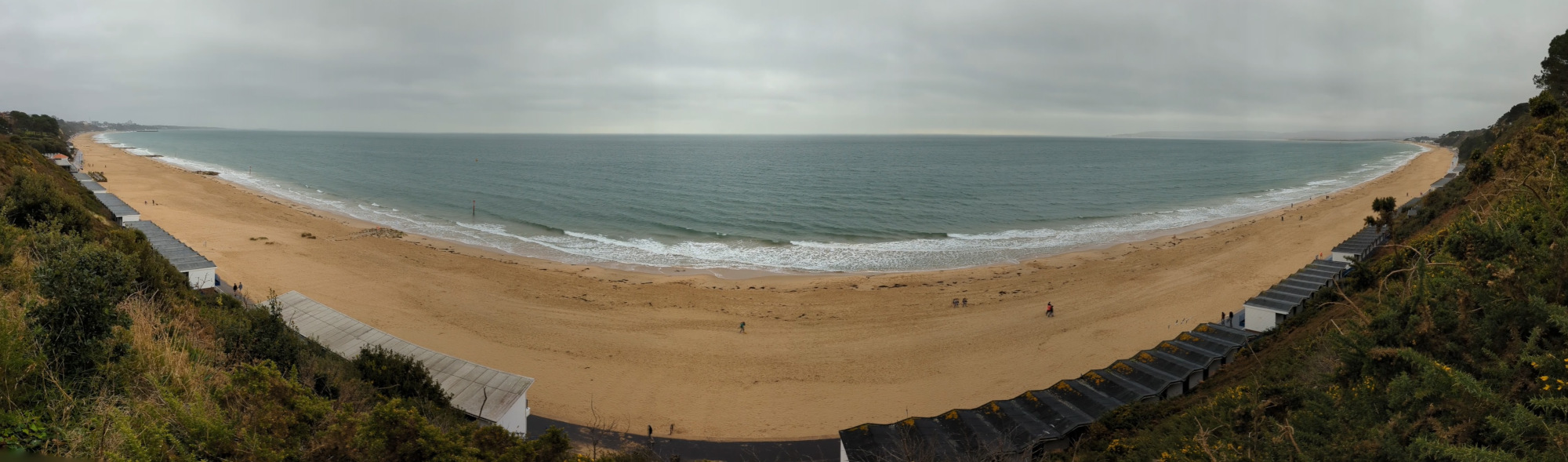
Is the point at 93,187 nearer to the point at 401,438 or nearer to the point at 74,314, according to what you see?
the point at 74,314

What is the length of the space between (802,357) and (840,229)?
2560 cm

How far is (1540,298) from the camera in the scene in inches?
220

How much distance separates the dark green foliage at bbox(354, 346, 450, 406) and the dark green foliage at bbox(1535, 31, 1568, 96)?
136 ft

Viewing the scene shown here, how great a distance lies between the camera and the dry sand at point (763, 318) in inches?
669

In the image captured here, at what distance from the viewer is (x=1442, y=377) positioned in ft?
18.6

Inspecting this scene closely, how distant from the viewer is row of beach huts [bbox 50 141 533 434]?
41.2ft

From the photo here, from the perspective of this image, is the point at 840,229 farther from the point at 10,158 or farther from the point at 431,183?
the point at 431,183

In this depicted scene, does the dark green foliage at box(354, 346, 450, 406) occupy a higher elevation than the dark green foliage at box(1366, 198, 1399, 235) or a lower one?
lower

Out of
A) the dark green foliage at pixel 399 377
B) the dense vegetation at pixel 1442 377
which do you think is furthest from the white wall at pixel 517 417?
the dense vegetation at pixel 1442 377

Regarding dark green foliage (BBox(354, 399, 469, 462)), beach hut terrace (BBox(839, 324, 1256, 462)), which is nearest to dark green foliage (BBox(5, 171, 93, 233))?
dark green foliage (BBox(354, 399, 469, 462))

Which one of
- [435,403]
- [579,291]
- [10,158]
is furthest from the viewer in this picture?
[579,291]

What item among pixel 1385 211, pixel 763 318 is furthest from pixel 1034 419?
pixel 1385 211

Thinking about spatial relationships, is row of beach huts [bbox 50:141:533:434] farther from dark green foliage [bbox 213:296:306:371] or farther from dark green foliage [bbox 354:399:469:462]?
dark green foliage [bbox 354:399:469:462]

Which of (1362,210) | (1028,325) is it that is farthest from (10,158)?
(1362,210)
